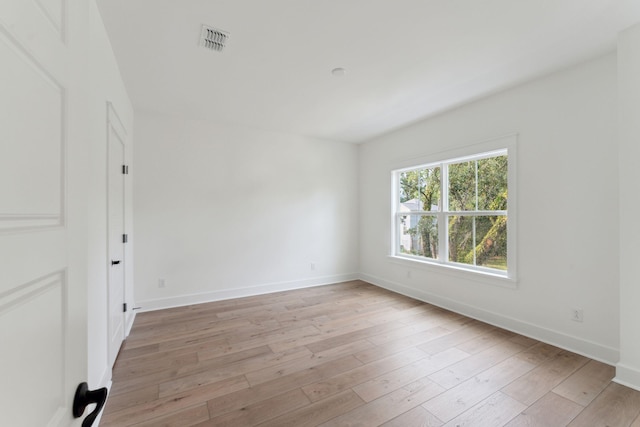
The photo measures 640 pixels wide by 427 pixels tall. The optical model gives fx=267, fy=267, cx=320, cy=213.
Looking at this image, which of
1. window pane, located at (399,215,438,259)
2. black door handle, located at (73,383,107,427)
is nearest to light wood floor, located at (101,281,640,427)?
window pane, located at (399,215,438,259)

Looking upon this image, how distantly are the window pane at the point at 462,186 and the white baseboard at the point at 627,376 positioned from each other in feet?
6.18

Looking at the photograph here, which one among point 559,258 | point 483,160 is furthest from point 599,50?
point 559,258

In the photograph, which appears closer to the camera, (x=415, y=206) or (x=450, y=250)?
Answer: (x=450, y=250)

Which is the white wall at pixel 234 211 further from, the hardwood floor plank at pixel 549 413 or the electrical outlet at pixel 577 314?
the hardwood floor plank at pixel 549 413

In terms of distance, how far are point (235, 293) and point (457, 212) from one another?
11.2 feet

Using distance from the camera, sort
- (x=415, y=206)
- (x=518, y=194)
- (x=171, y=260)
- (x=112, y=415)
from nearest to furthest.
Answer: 1. (x=112, y=415)
2. (x=518, y=194)
3. (x=171, y=260)
4. (x=415, y=206)

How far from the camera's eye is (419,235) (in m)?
4.20

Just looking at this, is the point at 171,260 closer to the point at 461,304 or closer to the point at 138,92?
the point at 138,92

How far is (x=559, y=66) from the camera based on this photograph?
2521 mm

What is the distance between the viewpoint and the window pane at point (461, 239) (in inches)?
136

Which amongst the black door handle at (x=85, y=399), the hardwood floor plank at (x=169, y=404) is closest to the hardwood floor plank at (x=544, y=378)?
the hardwood floor plank at (x=169, y=404)

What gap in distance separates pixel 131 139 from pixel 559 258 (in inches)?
193

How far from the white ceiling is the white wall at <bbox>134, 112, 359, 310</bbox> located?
639 mm

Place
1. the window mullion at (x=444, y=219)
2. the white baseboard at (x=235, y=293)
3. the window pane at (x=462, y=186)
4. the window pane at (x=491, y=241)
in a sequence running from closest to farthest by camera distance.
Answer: the window pane at (x=491, y=241) → the window pane at (x=462, y=186) → the white baseboard at (x=235, y=293) → the window mullion at (x=444, y=219)
